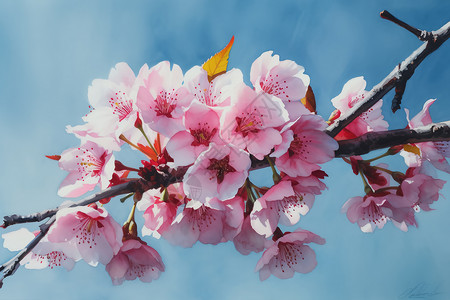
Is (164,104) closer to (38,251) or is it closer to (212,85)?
(212,85)

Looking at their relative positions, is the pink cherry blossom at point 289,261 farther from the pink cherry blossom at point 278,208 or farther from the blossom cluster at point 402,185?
the blossom cluster at point 402,185

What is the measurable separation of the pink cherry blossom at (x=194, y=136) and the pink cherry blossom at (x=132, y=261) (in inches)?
18.8

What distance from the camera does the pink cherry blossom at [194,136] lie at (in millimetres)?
1344

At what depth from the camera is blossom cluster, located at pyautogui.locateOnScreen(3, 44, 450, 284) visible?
137 centimetres

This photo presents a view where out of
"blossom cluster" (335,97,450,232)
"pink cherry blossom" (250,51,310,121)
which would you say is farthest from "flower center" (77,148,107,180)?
"blossom cluster" (335,97,450,232)

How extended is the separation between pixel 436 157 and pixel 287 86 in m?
0.84

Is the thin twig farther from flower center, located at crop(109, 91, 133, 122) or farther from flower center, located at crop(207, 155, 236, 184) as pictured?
flower center, located at crop(109, 91, 133, 122)

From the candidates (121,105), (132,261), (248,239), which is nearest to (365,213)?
(248,239)

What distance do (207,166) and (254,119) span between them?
0.24 metres

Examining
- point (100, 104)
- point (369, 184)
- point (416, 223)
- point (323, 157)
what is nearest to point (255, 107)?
point (323, 157)

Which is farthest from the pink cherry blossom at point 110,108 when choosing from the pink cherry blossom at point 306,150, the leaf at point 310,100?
the leaf at point 310,100

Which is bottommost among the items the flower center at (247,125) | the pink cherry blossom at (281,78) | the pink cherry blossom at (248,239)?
the pink cherry blossom at (248,239)

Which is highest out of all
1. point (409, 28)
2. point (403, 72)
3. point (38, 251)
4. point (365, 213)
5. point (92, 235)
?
point (409, 28)

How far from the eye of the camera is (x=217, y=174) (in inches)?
54.9
